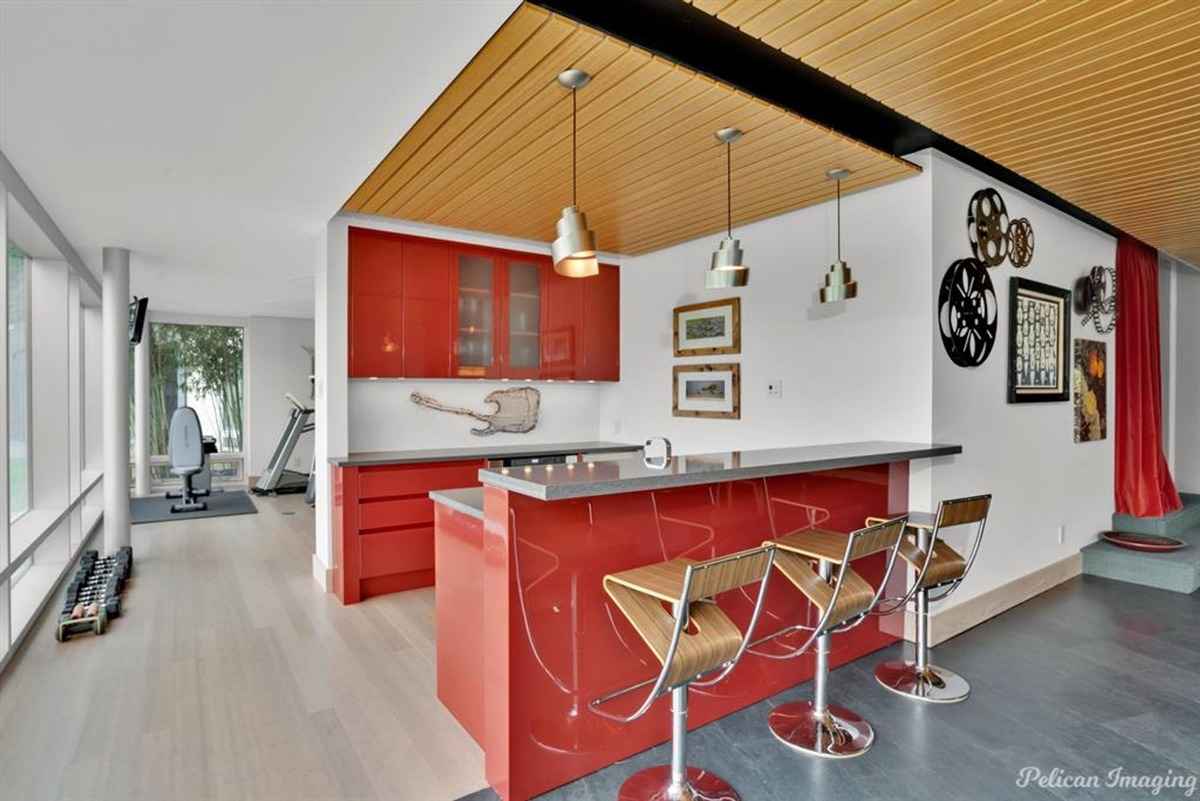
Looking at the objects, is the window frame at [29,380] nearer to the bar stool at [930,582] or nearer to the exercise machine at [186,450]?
the exercise machine at [186,450]

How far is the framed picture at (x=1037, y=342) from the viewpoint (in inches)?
153

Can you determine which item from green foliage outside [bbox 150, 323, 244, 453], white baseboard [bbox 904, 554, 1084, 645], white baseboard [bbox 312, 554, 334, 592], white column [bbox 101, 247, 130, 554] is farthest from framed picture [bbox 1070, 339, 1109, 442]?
green foliage outside [bbox 150, 323, 244, 453]

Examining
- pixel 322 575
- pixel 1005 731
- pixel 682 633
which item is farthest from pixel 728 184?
pixel 322 575

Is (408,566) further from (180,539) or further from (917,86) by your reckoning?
(917,86)

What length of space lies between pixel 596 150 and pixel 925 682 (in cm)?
296

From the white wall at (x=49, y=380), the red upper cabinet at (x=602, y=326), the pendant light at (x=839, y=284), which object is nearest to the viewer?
the pendant light at (x=839, y=284)

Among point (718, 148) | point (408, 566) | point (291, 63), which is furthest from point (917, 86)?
point (408, 566)

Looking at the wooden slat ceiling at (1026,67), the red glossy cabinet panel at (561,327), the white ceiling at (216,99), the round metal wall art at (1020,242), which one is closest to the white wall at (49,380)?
the white ceiling at (216,99)

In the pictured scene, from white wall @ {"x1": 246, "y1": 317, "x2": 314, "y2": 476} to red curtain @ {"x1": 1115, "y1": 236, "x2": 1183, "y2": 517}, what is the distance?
9.22 meters

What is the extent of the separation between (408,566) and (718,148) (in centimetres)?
324

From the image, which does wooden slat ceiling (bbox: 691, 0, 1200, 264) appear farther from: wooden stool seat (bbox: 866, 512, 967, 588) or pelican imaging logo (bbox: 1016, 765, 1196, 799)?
pelican imaging logo (bbox: 1016, 765, 1196, 799)

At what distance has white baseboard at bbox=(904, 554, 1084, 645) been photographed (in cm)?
337

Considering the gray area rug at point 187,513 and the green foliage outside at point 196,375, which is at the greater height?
the green foliage outside at point 196,375

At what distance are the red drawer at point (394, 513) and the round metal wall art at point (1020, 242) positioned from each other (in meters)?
4.14
